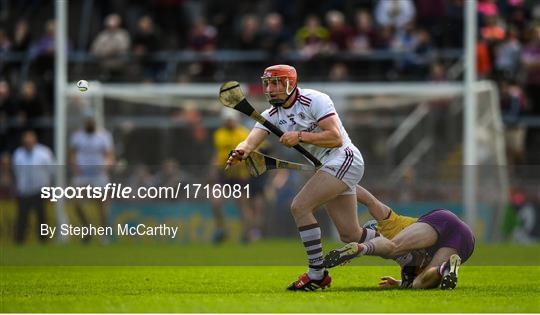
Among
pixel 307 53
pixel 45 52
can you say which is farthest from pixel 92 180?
pixel 45 52

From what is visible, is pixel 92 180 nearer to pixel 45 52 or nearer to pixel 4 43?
pixel 45 52

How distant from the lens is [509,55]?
2630cm

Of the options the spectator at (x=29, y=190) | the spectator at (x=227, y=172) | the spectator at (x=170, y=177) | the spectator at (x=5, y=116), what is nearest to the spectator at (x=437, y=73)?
the spectator at (x=227, y=172)

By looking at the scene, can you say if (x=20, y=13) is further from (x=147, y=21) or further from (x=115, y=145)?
(x=115, y=145)

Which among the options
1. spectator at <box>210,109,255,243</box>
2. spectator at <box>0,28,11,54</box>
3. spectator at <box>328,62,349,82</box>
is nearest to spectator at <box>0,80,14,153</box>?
spectator at <box>0,28,11,54</box>

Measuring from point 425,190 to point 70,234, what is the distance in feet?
23.5

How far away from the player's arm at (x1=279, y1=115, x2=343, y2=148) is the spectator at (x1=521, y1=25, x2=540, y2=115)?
1374cm

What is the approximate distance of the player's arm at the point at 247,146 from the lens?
42.8 feet

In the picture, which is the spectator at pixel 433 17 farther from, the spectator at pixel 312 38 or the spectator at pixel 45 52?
the spectator at pixel 45 52

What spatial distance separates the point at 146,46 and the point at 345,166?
1469 centimetres

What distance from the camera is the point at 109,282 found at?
13.9 meters

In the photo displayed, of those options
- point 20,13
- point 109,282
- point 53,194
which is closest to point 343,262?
point 109,282

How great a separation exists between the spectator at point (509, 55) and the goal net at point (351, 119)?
0.78m

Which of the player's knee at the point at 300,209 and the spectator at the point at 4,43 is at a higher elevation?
the player's knee at the point at 300,209
